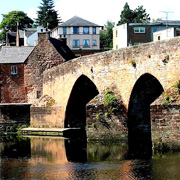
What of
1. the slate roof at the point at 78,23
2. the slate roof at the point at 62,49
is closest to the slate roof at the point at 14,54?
the slate roof at the point at 62,49

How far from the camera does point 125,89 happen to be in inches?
1072

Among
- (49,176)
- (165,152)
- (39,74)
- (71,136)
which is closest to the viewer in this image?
(49,176)

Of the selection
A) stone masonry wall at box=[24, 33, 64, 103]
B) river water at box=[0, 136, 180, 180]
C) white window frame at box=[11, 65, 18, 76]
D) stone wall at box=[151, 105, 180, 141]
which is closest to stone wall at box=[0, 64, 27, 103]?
white window frame at box=[11, 65, 18, 76]

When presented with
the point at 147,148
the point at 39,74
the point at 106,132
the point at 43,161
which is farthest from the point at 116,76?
the point at 39,74

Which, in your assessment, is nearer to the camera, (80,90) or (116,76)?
(116,76)

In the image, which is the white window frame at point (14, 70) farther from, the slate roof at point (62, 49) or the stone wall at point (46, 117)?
the stone wall at point (46, 117)

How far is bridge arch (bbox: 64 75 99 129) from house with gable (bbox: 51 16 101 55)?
41916 mm

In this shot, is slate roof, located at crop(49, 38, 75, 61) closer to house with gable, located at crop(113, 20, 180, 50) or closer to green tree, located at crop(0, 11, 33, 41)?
house with gable, located at crop(113, 20, 180, 50)

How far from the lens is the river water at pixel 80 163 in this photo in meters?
18.3

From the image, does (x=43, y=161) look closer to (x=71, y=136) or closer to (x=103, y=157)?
(x=103, y=157)

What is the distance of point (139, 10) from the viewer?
98812 millimetres

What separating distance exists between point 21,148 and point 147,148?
22.7 feet

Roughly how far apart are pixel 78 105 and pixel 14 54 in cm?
1081

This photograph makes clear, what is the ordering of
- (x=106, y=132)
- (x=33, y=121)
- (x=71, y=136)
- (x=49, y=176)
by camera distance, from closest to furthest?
Result: (x=49, y=176), (x=106, y=132), (x=71, y=136), (x=33, y=121)
